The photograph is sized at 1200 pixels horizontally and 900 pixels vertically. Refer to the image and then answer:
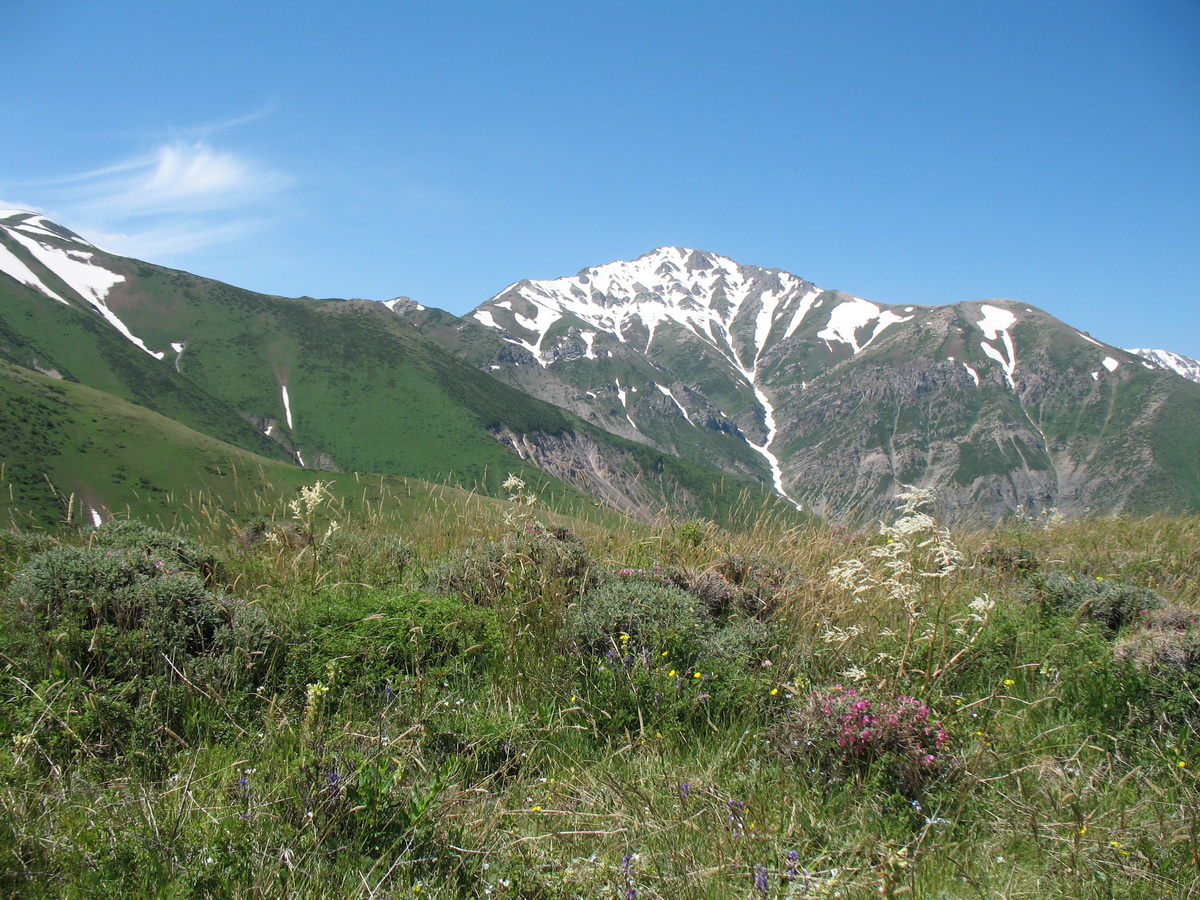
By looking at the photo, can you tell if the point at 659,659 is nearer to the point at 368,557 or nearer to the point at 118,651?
the point at 118,651

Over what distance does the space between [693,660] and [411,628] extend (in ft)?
5.83

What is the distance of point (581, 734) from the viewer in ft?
11.7

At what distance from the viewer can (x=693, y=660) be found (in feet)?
13.8

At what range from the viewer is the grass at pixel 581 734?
8.12 feet

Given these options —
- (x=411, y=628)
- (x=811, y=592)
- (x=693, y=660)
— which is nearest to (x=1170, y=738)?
(x=811, y=592)

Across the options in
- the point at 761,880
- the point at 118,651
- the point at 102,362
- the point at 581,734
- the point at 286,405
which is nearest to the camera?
the point at 761,880

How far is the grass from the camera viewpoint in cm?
247

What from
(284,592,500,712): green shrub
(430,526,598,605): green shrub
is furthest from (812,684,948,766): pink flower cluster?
(430,526,598,605): green shrub

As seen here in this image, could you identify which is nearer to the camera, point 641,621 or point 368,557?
point 641,621

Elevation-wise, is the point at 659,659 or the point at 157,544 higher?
the point at 659,659

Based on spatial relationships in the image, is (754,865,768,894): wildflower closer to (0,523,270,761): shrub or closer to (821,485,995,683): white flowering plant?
(821,485,995,683): white flowering plant

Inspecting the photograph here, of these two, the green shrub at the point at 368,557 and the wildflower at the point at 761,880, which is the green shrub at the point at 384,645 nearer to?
the green shrub at the point at 368,557

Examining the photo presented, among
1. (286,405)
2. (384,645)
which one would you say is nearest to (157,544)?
(384,645)

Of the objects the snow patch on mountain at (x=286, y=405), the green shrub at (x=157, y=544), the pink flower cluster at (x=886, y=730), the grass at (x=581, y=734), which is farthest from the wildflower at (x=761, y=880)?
Answer: the snow patch on mountain at (x=286, y=405)
